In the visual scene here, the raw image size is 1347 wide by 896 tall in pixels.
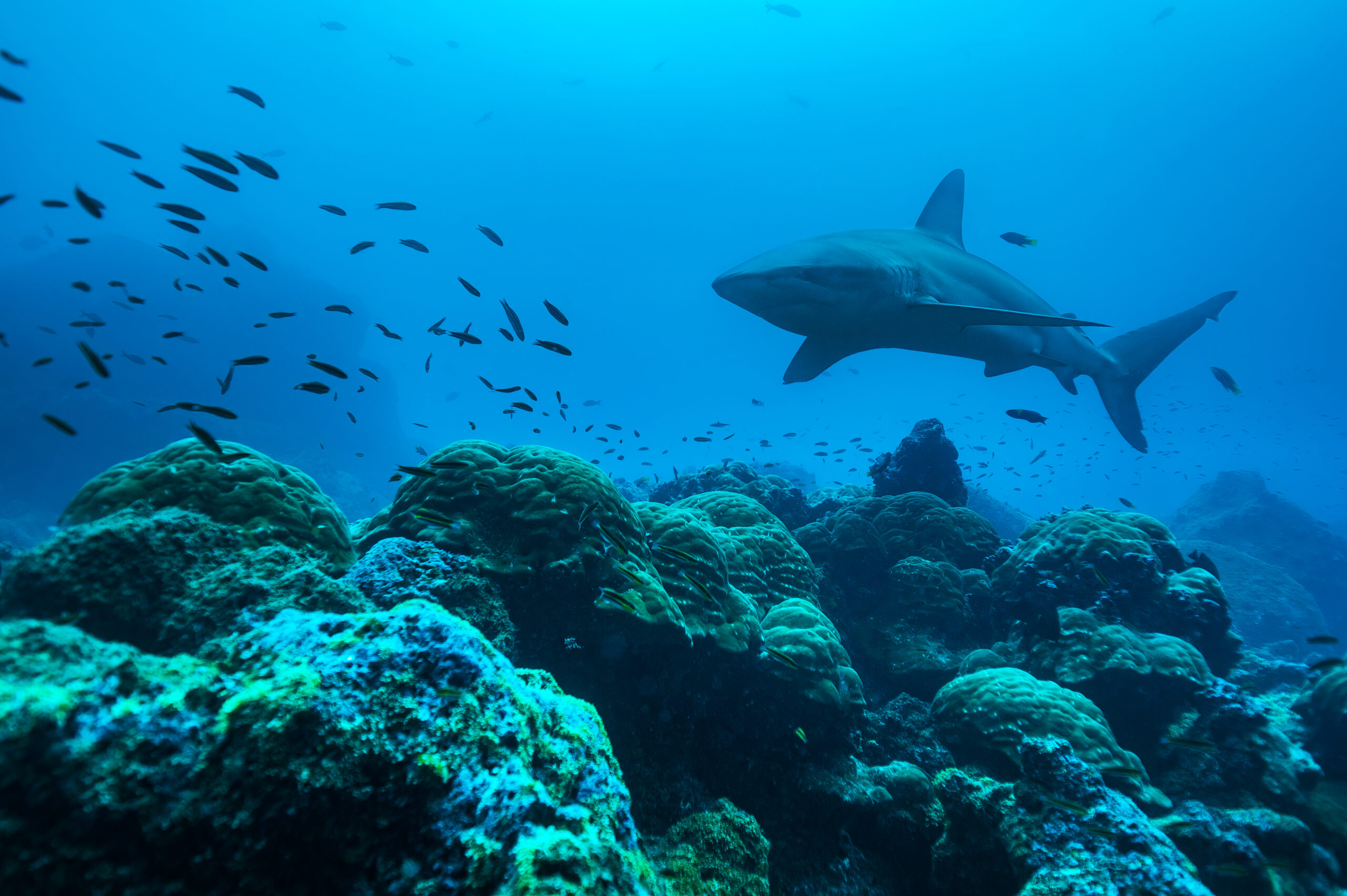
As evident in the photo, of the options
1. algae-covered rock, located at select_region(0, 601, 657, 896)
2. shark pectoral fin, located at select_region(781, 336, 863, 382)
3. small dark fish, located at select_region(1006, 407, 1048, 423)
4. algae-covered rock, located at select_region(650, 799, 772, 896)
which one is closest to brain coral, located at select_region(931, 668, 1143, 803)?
algae-covered rock, located at select_region(650, 799, 772, 896)

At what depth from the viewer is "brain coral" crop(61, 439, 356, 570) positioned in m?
3.69

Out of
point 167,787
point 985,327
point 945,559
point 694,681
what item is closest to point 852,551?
point 945,559

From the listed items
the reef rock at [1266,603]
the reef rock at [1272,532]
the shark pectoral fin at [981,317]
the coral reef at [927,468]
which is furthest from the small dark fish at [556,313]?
the reef rock at [1272,532]

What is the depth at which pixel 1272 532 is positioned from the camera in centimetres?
2653

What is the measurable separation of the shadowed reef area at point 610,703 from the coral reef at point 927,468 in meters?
2.46

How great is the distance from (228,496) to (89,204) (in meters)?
4.10

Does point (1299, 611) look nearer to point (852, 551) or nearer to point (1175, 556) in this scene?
point (1175, 556)

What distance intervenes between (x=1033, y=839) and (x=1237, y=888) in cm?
199

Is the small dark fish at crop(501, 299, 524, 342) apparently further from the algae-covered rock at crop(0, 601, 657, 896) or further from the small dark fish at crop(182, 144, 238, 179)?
the algae-covered rock at crop(0, 601, 657, 896)

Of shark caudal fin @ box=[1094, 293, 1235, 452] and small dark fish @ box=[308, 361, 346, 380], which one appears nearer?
small dark fish @ box=[308, 361, 346, 380]

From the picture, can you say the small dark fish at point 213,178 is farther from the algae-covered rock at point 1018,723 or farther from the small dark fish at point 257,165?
the algae-covered rock at point 1018,723

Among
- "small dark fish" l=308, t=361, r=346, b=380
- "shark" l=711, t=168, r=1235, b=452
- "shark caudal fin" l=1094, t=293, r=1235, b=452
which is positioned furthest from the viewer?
"shark caudal fin" l=1094, t=293, r=1235, b=452

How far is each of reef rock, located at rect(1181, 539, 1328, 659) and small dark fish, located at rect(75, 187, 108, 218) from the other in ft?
95.0

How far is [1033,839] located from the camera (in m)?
3.40
